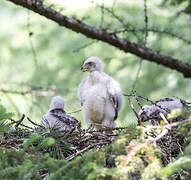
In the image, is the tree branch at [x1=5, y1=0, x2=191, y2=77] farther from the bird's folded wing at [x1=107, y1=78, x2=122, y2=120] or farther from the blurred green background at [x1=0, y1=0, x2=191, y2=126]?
the blurred green background at [x1=0, y1=0, x2=191, y2=126]

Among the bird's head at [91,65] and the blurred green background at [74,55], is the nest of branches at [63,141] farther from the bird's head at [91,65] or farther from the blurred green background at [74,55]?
the blurred green background at [74,55]

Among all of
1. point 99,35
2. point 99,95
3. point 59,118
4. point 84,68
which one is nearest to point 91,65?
point 84,68

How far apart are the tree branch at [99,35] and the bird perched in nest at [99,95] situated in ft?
2.64

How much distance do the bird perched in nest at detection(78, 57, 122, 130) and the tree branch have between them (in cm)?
80

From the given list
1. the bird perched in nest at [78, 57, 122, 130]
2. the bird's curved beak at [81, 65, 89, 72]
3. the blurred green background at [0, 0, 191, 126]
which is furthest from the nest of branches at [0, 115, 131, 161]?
the blurred green background at [0, 0, 191, 126]

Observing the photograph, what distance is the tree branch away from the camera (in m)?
6.12

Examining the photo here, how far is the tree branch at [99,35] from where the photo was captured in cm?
612

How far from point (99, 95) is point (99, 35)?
3.71 ft

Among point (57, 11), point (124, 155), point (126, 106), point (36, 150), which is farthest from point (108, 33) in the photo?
point (126, 106)

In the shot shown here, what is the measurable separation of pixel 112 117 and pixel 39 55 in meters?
7.75

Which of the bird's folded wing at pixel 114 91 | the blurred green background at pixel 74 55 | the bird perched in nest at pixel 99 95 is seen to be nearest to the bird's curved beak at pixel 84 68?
the bird perched in nest at pixel 99 95

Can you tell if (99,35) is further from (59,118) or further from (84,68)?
(59,118)

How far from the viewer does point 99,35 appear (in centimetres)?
664

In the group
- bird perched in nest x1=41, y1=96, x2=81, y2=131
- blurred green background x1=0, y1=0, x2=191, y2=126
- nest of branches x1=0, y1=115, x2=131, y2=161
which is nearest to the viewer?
nest of branches x1=0, y1=115, x2=131, y2=161
